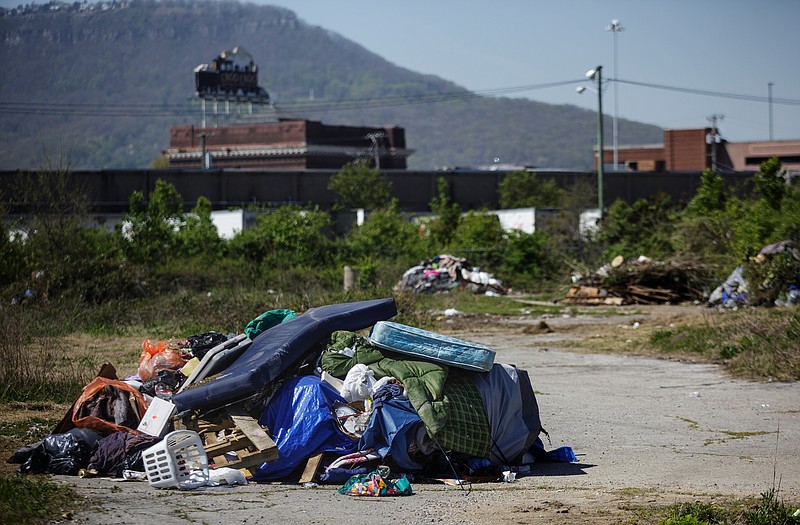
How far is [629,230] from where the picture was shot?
35219 millimetres

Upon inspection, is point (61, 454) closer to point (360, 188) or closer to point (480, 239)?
point (480, 239)

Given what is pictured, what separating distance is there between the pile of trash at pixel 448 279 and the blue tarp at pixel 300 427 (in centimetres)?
2144

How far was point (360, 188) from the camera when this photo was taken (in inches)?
2318

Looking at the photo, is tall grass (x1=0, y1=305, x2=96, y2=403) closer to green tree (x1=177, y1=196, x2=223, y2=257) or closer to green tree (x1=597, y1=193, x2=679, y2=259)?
green tree (x1=177, y1=196, x2=223, y2=257)

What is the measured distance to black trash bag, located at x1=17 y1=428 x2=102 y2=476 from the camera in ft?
26.0

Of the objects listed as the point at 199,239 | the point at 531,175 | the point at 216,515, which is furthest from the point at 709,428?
the point at 531,175

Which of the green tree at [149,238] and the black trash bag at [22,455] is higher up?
the green tree at [149,238]

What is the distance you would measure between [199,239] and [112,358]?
1729cm

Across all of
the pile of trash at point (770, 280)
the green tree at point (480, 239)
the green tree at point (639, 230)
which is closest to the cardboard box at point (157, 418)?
the pile of trash at point (770, 280)

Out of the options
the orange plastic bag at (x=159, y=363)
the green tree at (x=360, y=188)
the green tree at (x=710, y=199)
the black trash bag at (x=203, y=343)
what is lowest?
the orange plastic bag at (x=159, y=363)

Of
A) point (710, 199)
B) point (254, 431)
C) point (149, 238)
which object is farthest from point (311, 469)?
point (710, 199)

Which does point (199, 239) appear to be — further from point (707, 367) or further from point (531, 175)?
point (531, 175)

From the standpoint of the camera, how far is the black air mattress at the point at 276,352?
8.31 meters

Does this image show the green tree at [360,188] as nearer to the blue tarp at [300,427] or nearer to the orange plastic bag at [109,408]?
the orange plastic bag at [109,408]
